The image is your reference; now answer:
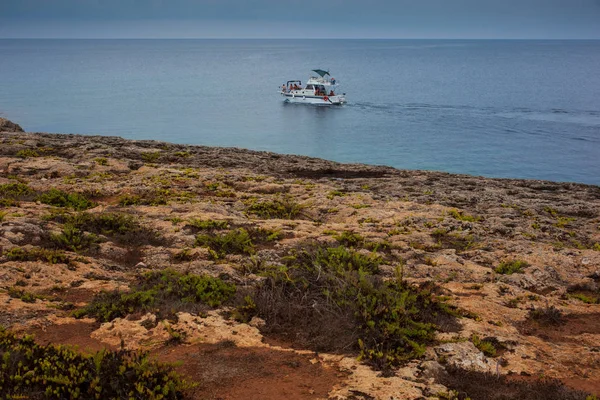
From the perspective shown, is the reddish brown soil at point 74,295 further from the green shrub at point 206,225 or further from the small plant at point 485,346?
the small plant at point 485,346

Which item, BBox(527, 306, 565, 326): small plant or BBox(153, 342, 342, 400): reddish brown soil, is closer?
BBox(153, 342, 342, 400): reddish brown soil

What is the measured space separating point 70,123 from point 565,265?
257 feet

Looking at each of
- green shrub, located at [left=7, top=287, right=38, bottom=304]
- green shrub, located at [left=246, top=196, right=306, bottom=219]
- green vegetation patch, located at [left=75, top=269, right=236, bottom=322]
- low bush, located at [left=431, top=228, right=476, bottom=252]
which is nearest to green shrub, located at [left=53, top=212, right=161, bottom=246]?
green vegetation patch, located at [left=75, top=269, right=236, bottom=322]

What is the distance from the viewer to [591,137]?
2702 inches

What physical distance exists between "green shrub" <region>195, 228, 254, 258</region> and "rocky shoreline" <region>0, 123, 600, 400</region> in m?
0.09

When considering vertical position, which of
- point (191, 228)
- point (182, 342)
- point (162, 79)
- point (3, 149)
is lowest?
point (182, 342)

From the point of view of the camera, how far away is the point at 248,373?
684cm

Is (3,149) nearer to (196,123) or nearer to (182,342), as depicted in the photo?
(182,342)

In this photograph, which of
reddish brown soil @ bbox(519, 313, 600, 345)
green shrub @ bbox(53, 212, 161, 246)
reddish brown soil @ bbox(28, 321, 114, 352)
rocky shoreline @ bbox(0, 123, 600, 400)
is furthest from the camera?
green shrub @ bbox(53, 212, 161, 246)

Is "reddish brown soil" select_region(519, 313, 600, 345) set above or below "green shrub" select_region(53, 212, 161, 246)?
below

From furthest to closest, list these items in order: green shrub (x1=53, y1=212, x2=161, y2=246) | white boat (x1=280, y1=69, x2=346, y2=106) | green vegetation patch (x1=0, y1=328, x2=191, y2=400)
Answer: white boat (x1=280, y1=69, x2=346, y2=106) → green shrub (x1=53, y1=212, x2=161, y2=246) → green vegetation patch (x1=0, y1=328, x2=191, y2=400)

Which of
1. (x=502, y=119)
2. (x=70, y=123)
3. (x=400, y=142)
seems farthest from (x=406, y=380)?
(x=502, y=119)

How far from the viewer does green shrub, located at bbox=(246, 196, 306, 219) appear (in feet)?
46.3

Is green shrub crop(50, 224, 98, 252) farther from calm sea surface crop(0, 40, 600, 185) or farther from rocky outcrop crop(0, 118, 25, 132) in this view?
calm sea surface crop(0, 40, 600, 185)
